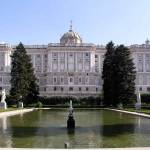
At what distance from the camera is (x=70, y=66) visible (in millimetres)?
114625

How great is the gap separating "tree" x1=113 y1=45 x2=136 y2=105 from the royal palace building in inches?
1527

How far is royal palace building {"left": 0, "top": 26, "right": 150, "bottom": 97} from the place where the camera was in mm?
112188

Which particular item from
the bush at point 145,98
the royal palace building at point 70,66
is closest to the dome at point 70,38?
the royal palace building at point 70,66

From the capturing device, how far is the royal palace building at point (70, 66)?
11219 cm

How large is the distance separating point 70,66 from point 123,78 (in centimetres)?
4613

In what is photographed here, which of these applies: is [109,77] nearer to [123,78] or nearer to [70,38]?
[123,78]

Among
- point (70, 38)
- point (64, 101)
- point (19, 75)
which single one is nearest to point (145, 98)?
point (64, 101)

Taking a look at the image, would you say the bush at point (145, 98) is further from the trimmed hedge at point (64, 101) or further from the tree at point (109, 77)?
the tree at point (109, 77)

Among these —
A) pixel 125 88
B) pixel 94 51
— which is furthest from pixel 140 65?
pixel 125 88

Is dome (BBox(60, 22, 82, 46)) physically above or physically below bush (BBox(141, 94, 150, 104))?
above

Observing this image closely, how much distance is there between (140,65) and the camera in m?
118

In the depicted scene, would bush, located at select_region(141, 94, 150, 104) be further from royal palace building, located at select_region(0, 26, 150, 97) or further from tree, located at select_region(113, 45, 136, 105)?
royal palace building, located at select_region(0, 26, 150, 97)

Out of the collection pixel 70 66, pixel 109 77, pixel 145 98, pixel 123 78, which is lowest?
pixel 145 98

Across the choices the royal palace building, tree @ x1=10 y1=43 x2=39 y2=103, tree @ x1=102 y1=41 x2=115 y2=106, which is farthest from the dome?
tree @ x1=10 y1=43 x2=39 y2=103
